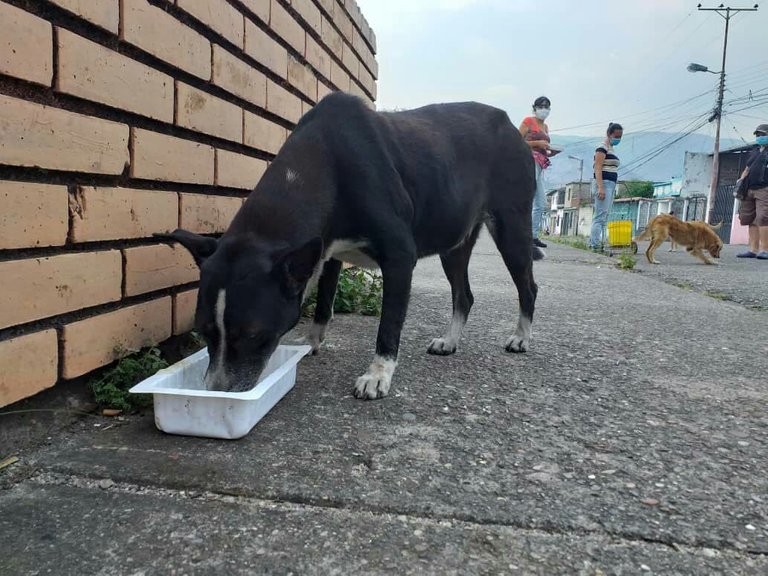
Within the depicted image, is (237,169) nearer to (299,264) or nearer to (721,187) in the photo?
(299,264)

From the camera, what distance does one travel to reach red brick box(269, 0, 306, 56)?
324 centimetres

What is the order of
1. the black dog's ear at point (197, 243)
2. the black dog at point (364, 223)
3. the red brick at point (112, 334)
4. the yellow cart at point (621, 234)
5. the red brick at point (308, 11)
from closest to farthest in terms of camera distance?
1. the red brick at point (112, 334)
2. the black dog at point (364, 223)
3. the black dog's ear at point (197, 243)
4. the red brick at point (308, 11)
5. the yellow cart at point (621, 234)

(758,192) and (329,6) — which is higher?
(329,6)

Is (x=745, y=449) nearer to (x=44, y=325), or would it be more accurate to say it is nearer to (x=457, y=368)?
(x=457, y=368)

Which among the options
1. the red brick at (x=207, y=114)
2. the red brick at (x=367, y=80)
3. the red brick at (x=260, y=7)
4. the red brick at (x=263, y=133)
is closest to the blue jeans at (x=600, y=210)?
the red brick at (x=367, y=80)

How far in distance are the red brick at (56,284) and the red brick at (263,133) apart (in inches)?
49.7

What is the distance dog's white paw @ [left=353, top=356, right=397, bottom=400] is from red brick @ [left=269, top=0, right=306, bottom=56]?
204 cm

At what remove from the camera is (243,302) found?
1942 mm

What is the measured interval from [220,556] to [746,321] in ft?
13.4

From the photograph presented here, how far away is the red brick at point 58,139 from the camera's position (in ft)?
5.27

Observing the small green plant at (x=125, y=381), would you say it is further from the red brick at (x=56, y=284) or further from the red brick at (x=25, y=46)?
the red brick at (x=25, y=46)

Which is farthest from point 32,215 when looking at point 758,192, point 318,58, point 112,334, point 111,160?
point 758,192

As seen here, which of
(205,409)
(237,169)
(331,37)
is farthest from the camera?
(331,37)

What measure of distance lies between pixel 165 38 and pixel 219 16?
468mm
